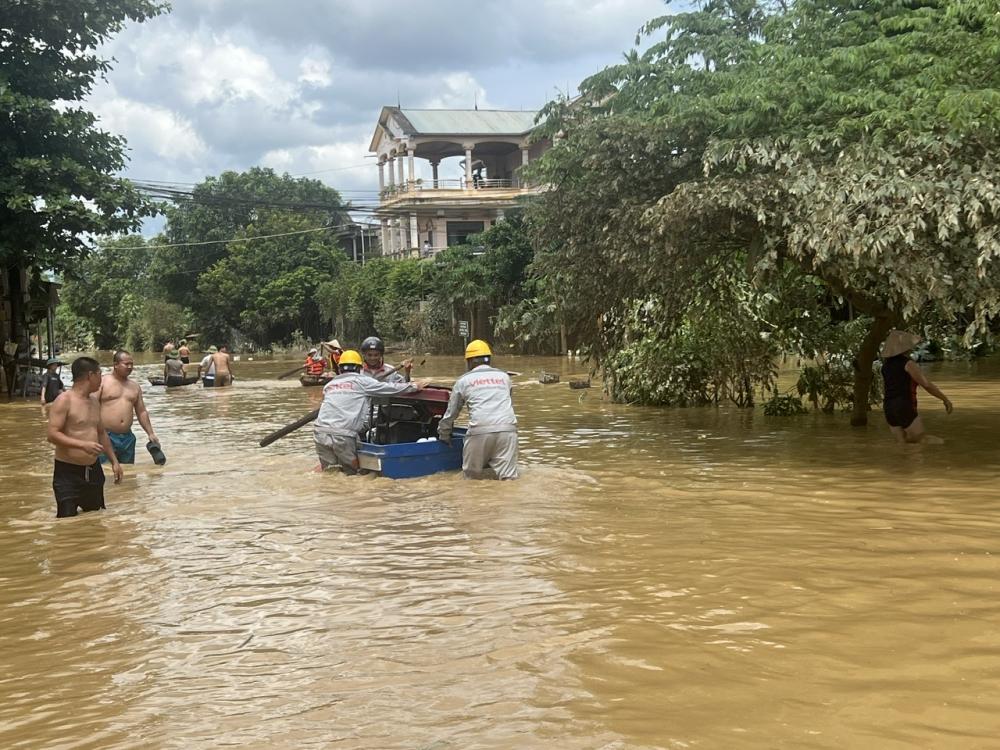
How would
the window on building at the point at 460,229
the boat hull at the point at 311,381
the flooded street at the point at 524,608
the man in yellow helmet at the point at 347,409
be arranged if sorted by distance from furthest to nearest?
the window on building at the point at 460,229 < the boat hull at the point at 311,381 < the man in yellow helmet at the point at 347,409 < the flooded street at the point at 524,608

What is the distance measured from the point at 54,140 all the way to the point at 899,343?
865 inches

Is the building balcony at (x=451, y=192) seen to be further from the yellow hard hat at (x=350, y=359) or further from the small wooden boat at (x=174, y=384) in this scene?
the yellow hard hat at (x=350, y=359)

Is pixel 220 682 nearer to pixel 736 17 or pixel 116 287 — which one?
pixel 736 17

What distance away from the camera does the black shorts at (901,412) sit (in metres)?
12.6

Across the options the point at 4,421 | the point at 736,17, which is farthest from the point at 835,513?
the point at 4,421

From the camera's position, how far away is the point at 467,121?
52.8 meters

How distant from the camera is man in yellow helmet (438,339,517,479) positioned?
10.8m

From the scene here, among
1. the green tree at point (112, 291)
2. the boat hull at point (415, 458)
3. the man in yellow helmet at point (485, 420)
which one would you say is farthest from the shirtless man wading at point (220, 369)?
the green tree at point (112, 291)

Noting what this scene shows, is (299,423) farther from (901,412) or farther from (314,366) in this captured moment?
(314,366)

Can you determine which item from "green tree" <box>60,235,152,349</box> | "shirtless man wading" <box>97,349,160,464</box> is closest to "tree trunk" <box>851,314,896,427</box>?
"shirtless man wading" <box>97,349,160,464</box>

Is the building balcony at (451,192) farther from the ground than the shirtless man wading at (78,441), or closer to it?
farther from the ground

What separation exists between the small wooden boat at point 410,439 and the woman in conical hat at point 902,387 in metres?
5.23

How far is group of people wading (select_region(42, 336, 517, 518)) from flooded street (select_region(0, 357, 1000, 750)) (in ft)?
1.09

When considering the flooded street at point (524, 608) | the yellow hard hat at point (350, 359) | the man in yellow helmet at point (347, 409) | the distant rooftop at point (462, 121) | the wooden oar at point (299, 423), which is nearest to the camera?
the flooded street at point (524, 608)
